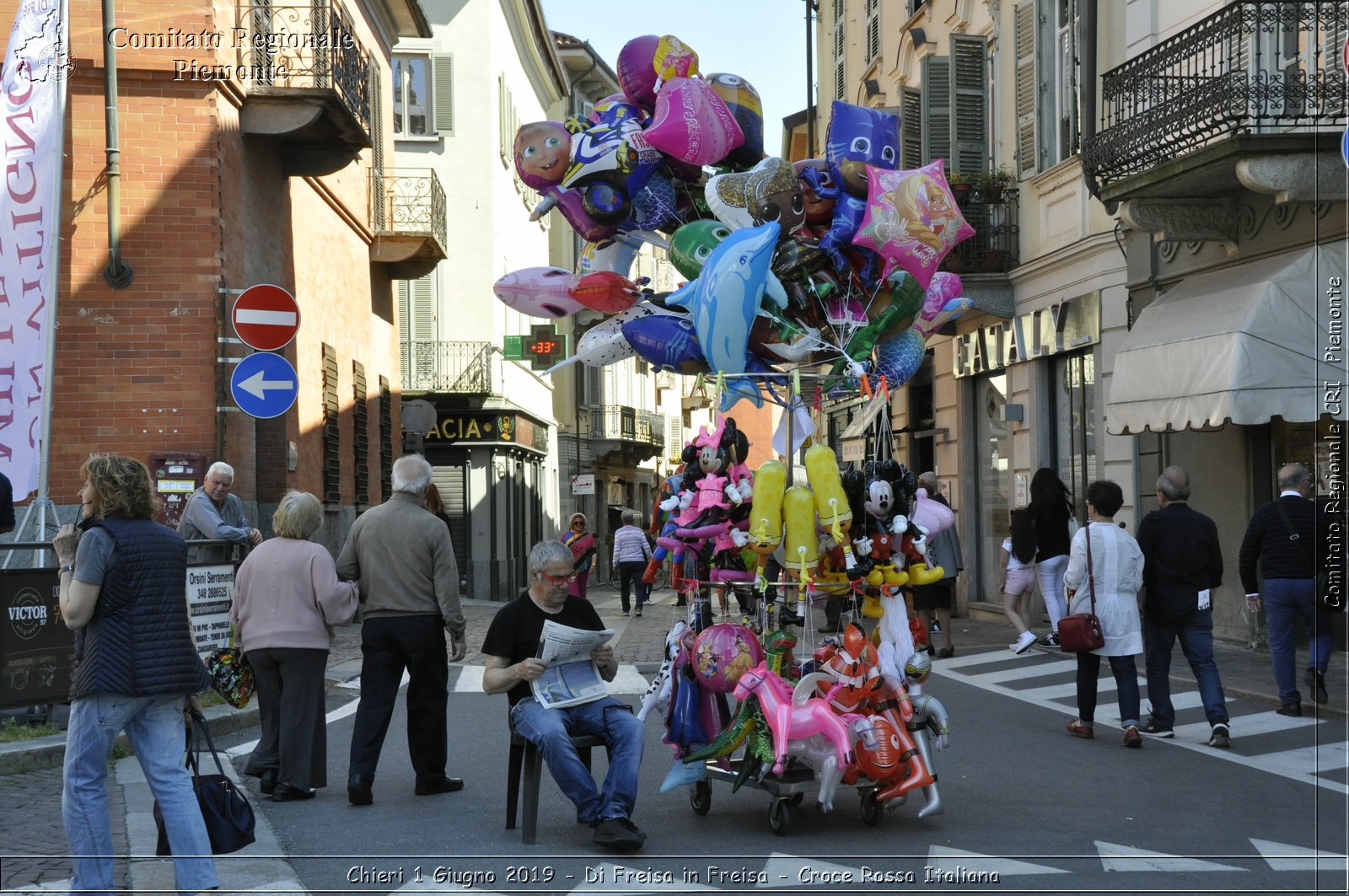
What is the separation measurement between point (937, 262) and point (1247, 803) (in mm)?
3452

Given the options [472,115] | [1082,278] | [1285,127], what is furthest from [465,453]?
[1285,127]

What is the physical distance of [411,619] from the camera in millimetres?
8703

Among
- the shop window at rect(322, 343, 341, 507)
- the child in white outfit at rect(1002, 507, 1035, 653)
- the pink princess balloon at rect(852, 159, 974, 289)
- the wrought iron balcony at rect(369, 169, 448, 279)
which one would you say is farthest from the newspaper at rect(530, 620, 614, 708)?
the wrought iron balcony at rect(369, 169, 448, 279)

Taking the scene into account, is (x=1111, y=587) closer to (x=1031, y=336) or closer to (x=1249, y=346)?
(x=1249, y=346)

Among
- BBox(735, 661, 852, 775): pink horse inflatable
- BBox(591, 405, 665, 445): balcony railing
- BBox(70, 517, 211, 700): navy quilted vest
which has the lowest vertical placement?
BBox(735, 661, 852, 775): pink horse inflatable

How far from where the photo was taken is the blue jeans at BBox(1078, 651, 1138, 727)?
411 inches

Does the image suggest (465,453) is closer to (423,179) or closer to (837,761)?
(423,179)

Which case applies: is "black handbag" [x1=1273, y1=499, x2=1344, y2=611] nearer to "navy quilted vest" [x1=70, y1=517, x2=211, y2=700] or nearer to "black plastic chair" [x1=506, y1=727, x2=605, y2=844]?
"black plastic chair" [x1=506, y1=727, x2=605, y2=844]

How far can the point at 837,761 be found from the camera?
7.35m

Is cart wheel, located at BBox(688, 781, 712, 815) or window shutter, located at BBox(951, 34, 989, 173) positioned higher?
window shutter, located at BBox(951, 34, 989, 173)

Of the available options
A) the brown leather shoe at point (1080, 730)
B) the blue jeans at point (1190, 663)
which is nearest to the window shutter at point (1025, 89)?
the blue jeans at point (1190, 663)

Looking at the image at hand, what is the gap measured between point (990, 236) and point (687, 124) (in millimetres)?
13693

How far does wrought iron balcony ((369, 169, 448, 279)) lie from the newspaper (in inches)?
715

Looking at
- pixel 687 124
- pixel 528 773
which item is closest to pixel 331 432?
pixel 687 124
